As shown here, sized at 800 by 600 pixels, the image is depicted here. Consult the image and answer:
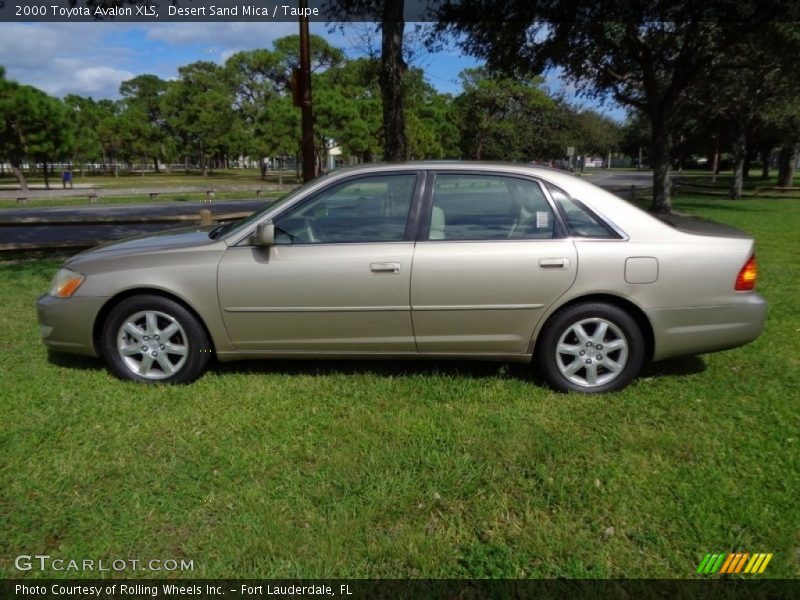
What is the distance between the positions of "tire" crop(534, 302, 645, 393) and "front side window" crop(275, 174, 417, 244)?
130 cm

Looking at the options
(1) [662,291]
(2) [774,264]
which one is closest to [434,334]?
(1) [662,291]

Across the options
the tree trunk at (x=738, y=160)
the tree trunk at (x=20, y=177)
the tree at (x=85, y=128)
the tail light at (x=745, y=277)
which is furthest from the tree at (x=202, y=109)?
the tail light at (x=745, y=277)

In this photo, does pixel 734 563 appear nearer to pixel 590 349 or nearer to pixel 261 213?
pixel 590 349

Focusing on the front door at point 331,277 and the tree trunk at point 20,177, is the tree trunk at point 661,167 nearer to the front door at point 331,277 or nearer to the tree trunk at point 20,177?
the front door at point 331,277

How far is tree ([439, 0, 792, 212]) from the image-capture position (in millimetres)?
12867

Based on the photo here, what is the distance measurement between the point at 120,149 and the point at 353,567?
6225cm

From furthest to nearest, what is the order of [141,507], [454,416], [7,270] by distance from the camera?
[7,270], [454,416], [141,507]

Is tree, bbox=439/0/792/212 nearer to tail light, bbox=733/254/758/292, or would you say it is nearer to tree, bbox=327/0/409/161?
tree, bbox=327/0/409/161

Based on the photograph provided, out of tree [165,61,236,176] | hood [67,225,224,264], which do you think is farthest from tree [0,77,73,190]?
hood [67,225,224,264]

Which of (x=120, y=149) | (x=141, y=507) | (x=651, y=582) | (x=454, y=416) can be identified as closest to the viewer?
(x=651, y=582)

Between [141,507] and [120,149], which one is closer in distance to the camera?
[141,507]

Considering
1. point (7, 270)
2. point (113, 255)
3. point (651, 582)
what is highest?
point (113, 255)

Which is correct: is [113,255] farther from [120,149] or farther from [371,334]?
[120,149]

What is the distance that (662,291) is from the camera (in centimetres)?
381
